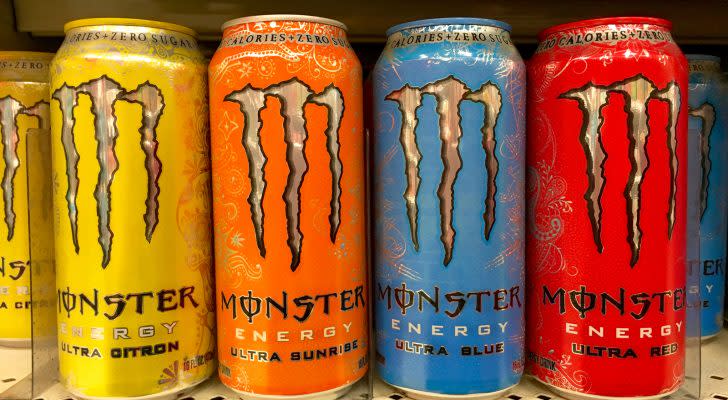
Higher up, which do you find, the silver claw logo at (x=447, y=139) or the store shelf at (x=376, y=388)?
the silver claw logo at (x=447, y=139)

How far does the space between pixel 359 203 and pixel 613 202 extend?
0.99 feet

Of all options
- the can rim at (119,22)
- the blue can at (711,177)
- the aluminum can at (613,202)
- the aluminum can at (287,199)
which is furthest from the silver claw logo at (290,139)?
the blue can at (711,177)

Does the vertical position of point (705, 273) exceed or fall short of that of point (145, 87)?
it falls short

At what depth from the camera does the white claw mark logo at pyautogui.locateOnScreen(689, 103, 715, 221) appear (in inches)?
35.9

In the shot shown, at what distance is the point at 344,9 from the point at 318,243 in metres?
0.44

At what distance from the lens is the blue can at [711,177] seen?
3.00ft

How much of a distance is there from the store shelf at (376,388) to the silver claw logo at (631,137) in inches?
8.2

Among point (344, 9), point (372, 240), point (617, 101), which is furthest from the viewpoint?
point (344, 9)

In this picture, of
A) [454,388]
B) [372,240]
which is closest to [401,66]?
[372,240]

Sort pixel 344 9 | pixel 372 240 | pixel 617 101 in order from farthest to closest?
pixel 344 9
pixel 372 240
pixel 617 101

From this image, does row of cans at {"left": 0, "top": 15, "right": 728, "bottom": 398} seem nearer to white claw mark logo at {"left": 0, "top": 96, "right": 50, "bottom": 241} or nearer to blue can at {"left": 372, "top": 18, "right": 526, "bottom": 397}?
blue can at {"left": 372, "top": 18, "right": 526, "bottom": 397}

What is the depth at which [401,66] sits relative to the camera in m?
0.76

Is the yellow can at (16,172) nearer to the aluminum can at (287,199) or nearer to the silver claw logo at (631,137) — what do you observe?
the aluminum can at (287,199)

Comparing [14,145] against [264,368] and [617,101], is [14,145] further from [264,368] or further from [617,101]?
[617,101]
